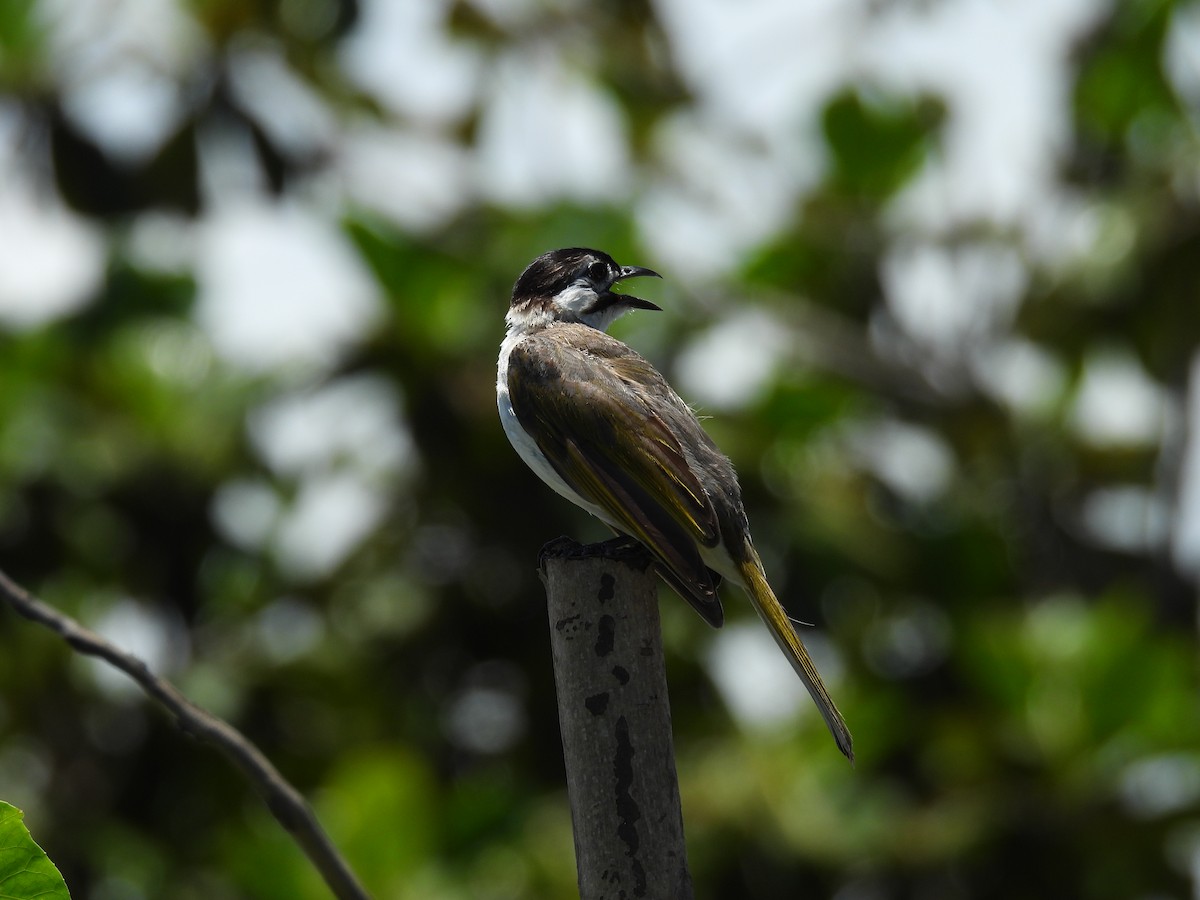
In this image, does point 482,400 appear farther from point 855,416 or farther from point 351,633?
point 855,416

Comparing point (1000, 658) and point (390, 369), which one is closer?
point (1000, 658)

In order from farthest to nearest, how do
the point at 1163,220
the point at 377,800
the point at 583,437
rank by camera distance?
the point at 1163,220 → the point at 377,800 → the point at 583,437

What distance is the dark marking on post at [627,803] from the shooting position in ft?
8.71

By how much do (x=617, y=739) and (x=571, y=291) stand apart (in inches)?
129

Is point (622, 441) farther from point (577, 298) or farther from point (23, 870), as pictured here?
point (23, 870)

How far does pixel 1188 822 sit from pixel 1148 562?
332cm

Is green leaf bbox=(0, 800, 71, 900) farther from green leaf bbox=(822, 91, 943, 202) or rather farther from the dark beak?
green leaf bbox=(822, 91, 943, 202)

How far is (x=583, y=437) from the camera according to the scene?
470cm

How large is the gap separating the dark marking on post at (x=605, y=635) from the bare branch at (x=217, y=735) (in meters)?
0.59

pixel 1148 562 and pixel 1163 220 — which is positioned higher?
pixel 1163 220

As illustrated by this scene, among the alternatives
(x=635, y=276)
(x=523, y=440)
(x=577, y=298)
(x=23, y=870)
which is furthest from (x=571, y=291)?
(x=23, y=870)

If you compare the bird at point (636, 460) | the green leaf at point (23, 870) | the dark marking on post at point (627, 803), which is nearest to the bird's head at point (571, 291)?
the bird at point (636, 460)

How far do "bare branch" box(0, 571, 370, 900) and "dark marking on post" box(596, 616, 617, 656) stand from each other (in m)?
0.59

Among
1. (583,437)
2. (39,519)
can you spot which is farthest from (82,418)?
(583,437)
